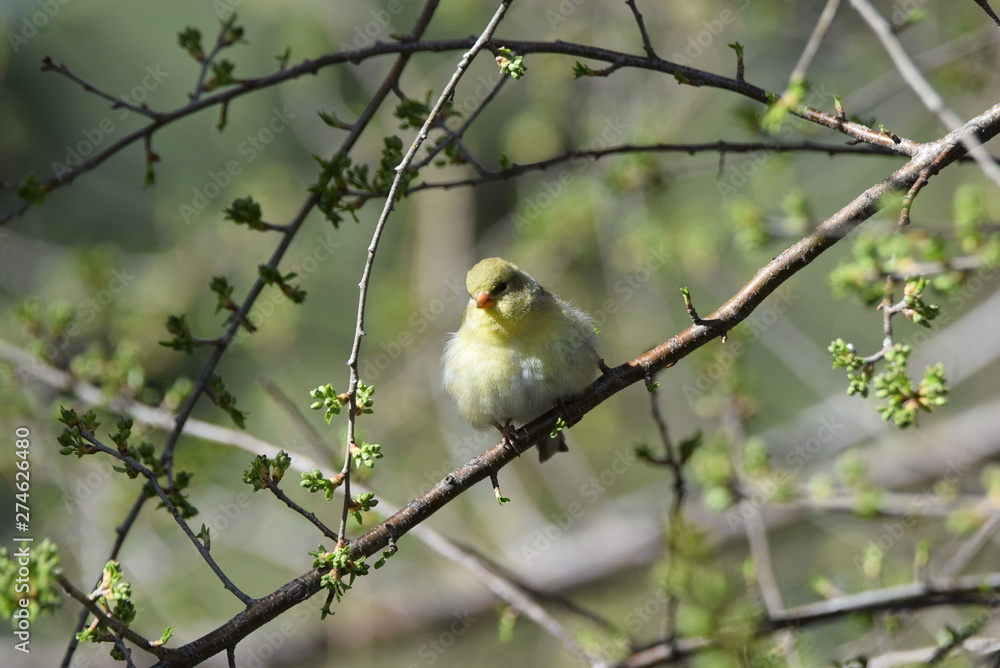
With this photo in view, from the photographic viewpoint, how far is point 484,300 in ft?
13.2

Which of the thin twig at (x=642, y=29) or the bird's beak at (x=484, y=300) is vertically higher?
the bird's beak at (x=484, y=300)

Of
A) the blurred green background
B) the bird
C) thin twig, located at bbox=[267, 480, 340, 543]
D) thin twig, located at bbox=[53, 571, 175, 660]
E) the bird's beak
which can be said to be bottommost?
thin twig, located at bbox=[53, 571, 175, 660]

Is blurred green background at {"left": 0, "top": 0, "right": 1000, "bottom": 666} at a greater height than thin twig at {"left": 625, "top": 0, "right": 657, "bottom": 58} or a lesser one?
greater

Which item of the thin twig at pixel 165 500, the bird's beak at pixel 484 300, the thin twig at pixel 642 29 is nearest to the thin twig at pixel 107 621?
the thin twig at pixel 165 500

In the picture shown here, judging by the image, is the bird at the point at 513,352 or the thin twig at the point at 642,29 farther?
the bird at the point at 513,352

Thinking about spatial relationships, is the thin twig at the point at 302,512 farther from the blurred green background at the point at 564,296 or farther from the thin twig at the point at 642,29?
the blurred green background at the point at 564,296

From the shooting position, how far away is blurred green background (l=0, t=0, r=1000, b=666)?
5848mm

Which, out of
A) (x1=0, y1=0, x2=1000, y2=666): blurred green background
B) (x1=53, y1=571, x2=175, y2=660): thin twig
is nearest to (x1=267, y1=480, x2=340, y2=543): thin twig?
(x1=53, y1=571, x2=175, y2=660): thin twig

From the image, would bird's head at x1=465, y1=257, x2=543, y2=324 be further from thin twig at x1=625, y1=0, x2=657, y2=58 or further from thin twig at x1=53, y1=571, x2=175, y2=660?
thin twig at x1=53, y1=571, x2=175, y2=660

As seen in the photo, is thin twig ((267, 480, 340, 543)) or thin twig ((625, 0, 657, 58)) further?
thin twig ((625, 0, 657, 58))

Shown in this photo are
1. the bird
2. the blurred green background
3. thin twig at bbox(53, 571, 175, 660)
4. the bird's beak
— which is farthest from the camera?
the blurred green background

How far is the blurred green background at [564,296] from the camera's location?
585cm

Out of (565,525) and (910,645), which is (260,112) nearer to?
(565,525)

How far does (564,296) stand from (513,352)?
441 centimetres
